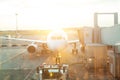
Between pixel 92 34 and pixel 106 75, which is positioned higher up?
pixel 92 34

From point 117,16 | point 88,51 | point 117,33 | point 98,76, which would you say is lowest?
point 98,76

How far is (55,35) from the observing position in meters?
37.8

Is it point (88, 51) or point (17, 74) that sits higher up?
point (88, 51)

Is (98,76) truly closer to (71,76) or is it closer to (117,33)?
(71,76)

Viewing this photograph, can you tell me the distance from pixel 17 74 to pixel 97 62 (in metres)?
8.84

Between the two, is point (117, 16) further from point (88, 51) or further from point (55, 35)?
point (88, 51)

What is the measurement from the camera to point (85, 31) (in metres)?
45.1

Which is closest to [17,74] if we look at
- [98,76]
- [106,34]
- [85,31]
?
[98,76]

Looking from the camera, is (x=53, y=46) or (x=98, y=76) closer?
(x=98, y=76)

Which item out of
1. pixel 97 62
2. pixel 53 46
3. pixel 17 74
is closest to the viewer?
pixel 17 74

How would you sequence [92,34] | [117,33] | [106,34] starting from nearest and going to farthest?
[117,33]
[106,34]
[92,34]

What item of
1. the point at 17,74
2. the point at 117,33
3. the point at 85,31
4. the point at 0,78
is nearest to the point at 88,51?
the point at 117,33

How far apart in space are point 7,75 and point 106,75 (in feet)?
31.3

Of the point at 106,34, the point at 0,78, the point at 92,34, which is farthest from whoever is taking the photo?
the point at 92,34
